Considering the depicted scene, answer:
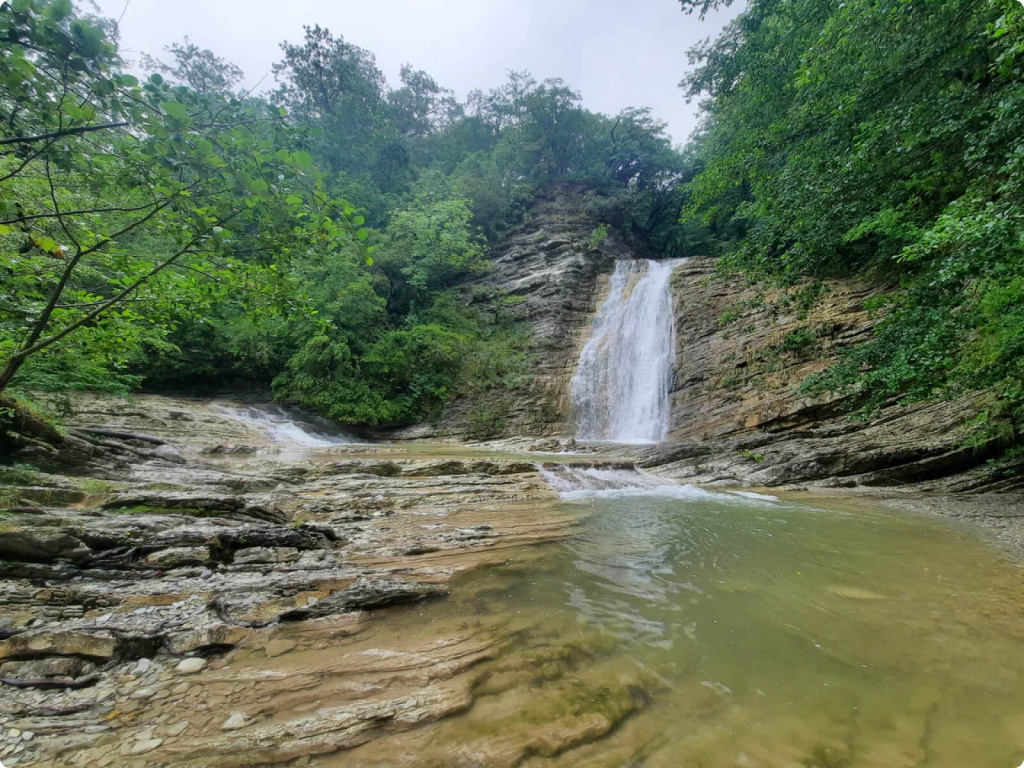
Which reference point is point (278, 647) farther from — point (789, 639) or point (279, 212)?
point (789, 639)

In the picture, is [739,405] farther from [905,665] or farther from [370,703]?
[370,703]

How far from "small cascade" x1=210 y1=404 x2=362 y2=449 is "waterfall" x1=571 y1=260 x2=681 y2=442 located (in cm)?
959

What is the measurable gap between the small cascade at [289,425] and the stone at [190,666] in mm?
11459

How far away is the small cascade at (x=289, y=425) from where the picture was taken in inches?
539

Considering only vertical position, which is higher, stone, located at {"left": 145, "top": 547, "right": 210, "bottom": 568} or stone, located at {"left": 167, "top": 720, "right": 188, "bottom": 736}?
stone, located at {"left": 145, "top": 547, "right": 210, "bottom": 568}

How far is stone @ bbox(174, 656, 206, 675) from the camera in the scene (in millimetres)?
2170

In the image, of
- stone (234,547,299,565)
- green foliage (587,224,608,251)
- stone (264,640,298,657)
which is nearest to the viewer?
stone (264,640,298,657)

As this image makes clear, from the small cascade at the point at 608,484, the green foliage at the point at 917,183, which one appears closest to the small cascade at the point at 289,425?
the small cascade at the point at 608,484

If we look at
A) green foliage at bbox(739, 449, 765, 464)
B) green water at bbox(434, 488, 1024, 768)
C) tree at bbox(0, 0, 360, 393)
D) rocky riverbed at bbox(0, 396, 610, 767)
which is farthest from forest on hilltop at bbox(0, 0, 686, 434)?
green foliage at bbox(739, 449, 765, 464)

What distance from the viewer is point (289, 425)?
15195 mm

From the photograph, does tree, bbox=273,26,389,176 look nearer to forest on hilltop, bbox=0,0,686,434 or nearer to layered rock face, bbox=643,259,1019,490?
forest on hilltop, bbox=0,0,686,434

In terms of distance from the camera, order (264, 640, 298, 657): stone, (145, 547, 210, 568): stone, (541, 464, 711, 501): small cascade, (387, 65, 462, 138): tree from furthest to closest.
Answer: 1. (387, 65, 462, 138): tree
2. (541, 464, 711, 501): small cascade
3. (145, 547, 210, 568): stone
4. (264, 640, 298, 657): stone

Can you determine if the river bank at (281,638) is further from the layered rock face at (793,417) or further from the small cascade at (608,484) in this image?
the layered rock face at (793,417)

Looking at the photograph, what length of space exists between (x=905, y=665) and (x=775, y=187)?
802 centimetres
